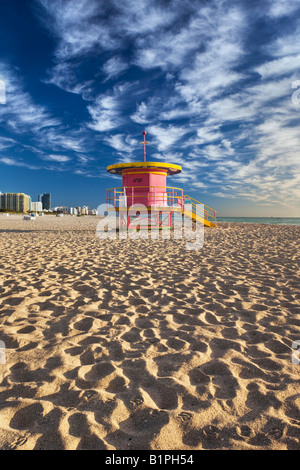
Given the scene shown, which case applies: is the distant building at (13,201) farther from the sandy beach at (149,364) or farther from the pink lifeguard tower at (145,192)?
the sandy beach at (149,364)

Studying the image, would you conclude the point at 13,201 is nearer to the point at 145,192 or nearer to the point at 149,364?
the point at 145,192

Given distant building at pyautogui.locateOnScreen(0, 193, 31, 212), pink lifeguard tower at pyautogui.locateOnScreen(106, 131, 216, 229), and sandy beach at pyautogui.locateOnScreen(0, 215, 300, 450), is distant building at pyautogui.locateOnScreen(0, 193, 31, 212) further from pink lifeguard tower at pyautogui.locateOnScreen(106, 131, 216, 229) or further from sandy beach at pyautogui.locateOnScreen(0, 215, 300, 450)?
sandy beach at pyautogui.locateOnScreen(0, 215, 300, 450)

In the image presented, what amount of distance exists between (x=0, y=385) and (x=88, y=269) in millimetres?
4353

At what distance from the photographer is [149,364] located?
2.69 m

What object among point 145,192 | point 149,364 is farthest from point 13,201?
point 149,364

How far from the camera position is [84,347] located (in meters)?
3.03

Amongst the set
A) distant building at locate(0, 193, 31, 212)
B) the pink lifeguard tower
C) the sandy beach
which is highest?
distant building at locate(0, 193, 31, 212)

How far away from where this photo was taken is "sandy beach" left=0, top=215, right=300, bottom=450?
1.86m

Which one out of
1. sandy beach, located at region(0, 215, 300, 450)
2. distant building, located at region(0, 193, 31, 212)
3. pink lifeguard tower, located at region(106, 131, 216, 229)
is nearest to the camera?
sandy beach, located at region(0, 215, 300, 450)

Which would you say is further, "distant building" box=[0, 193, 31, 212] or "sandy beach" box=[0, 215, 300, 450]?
"distant building" box=[0, 193, 31, 212]

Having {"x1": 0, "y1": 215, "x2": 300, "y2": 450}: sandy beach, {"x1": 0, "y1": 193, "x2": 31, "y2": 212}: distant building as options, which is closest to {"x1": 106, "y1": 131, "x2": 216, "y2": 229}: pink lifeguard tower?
{"x1": 0, "y1": 215, "x2": 300, "y2": 450}: sandy beach

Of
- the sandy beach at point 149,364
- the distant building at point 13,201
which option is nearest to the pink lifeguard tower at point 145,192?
the sandy beach at point 149,364
